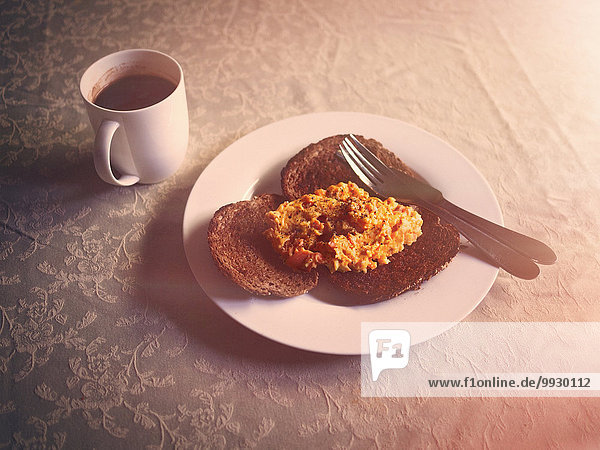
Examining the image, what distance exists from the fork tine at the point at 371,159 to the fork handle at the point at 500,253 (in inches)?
9.2

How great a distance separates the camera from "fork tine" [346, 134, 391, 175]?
4.49 ft

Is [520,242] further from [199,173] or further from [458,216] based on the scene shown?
[199,173]

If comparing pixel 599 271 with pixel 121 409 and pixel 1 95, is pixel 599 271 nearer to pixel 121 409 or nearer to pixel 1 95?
pixel 121 409

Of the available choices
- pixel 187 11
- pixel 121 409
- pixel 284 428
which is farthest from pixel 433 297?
pixel 187 11

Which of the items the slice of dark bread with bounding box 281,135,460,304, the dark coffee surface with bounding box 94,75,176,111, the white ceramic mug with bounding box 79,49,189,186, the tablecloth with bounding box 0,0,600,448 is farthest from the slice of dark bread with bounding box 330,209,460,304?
the dark coffee surface with bounding box 94,75,176,111

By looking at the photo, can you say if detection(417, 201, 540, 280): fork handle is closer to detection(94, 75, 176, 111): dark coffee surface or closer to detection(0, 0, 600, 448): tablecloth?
detection(0, 0, 600, 448): tablecloth

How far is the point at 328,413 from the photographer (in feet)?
3.49

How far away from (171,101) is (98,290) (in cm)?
50

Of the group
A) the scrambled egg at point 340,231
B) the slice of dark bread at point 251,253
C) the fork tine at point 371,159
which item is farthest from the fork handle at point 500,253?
the slice of dark bread at point 251,253

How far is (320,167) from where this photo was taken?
140 cm

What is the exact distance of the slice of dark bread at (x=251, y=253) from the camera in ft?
3.77

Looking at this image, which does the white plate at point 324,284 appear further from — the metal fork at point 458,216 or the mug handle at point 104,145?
the mug handle at point 104,145

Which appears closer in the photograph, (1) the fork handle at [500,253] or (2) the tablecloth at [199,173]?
(2) the tablecloth at [199,173]

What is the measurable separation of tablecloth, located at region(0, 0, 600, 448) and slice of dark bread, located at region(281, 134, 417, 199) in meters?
0.30
